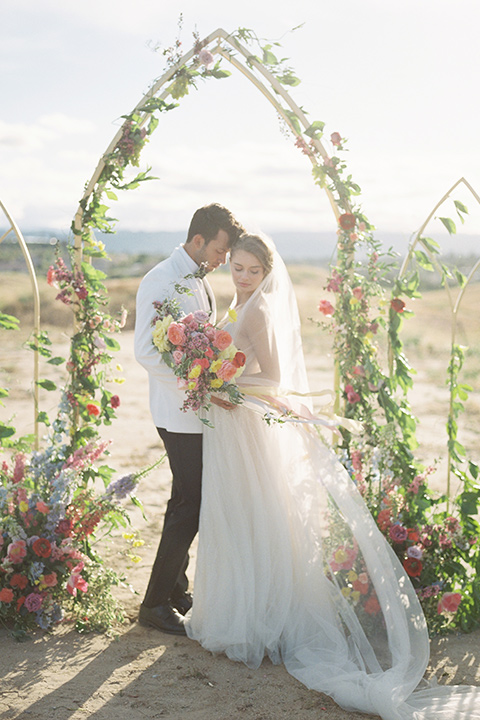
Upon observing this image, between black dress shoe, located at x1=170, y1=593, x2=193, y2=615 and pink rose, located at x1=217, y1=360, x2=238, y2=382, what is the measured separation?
1416 mm

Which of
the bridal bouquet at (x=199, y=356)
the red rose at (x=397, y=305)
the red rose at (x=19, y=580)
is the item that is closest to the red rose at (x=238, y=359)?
the bridal bouquet at (x=199, y=356)

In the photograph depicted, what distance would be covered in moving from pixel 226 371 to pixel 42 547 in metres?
1.34

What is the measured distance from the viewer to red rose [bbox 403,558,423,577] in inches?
140

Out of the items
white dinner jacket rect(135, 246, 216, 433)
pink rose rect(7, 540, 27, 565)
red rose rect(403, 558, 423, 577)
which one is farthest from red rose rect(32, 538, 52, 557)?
red rose rect(403, 558, 423, 577)

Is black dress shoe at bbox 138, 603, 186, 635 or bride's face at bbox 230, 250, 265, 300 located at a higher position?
bride's face at bbox 230, 250, 265, 300

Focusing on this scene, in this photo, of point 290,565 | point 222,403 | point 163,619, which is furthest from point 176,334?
point 163,619

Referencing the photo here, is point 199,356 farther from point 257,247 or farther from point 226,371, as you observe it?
point 257,247

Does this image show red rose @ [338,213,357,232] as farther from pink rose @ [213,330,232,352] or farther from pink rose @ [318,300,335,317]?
pink rose @ [213,330,232,352]

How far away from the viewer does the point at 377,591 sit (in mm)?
3199

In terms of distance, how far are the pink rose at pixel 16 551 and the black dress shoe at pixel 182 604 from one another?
2.79ft

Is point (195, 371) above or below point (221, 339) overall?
below

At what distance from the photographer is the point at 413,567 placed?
3561 millimetres

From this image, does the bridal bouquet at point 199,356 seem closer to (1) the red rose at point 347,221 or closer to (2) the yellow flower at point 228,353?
(2) the yellow flower at point 228,353

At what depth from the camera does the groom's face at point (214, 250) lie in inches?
134
